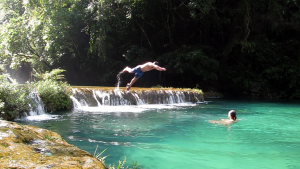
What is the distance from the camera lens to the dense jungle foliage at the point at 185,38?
20844mm

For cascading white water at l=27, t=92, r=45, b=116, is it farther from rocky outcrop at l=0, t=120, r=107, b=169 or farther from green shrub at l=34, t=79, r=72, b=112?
rocky outcrop at l=0, t=120, r=107, b=169

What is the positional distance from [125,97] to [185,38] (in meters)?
12.9

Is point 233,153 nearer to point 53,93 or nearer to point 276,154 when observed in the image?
point 276,154

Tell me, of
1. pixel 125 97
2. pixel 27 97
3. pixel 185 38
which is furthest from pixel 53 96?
pixel 185 38

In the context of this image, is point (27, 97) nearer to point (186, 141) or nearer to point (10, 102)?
point (10, 102)

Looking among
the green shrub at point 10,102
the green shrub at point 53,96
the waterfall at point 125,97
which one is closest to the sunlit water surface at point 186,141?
the green shrub at point 10,102

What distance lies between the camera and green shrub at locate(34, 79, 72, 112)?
1023 cm

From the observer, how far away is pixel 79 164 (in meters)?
2.57

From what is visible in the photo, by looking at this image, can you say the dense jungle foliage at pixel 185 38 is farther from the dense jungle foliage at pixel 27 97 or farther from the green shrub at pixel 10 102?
the green shrub at pixel 10 102

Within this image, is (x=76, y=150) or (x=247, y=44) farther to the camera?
(x=247, y=44)

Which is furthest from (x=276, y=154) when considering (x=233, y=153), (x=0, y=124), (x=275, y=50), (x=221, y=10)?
(x=275, y=50)

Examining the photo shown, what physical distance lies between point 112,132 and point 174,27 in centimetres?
1833

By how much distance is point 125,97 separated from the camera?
44.0ft

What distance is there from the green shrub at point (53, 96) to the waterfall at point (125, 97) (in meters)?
0.68
